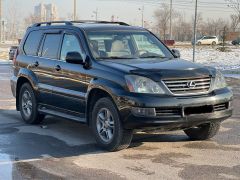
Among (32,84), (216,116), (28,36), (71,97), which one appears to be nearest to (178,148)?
(216,116)

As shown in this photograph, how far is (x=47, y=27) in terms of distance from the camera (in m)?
8.59

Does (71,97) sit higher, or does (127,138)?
(71,97)

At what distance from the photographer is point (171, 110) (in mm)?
6273

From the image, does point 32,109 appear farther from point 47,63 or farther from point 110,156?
point 110,156

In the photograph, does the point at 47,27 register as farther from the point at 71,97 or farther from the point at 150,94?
the point at 150,94

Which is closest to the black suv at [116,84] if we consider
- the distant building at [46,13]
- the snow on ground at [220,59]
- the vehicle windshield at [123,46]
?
the vehicle windshield at [123,46]

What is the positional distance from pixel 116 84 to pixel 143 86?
0.39 meters

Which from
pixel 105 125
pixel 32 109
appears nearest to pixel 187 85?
pixel 105 125

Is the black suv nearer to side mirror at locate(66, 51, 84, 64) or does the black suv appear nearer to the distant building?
side mirror at locate(66, 51, 84, 64)

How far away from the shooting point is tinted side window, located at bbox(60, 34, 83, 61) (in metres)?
7.59

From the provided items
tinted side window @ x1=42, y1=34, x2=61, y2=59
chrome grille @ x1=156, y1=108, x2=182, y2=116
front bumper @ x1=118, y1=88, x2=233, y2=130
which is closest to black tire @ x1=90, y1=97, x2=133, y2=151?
front bumper @ x1=118, y1=88, x2=233, y2=130

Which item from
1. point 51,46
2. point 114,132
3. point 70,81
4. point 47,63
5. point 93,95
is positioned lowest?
point 114,132

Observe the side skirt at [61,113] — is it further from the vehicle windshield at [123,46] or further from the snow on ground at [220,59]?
the snow on ground at [220,59]

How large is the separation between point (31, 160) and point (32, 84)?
254cm
